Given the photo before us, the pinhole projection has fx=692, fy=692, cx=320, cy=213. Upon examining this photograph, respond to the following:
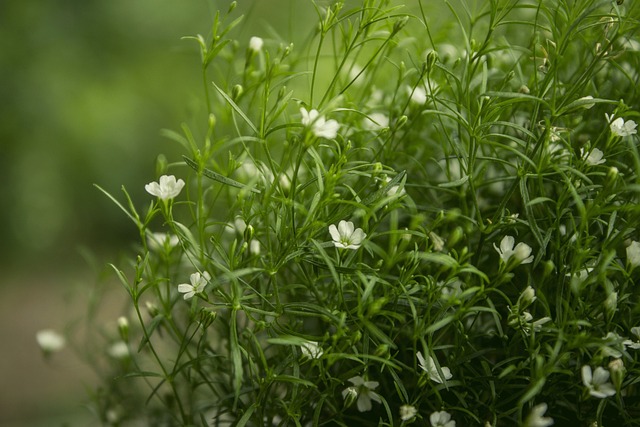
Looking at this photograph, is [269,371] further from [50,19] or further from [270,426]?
[50,19]

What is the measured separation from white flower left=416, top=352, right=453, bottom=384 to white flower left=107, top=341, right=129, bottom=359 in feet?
1.16

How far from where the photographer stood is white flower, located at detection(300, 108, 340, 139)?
0.49 meters

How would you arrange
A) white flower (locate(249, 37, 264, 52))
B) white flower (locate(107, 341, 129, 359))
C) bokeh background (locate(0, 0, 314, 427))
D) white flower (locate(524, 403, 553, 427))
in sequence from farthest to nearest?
bokeh background (locate(0, 0, 314, 427)), white flower (locate(107, 341, 129, 359)), white flower (locate(249, 37, 264, 52)), white flower (locate(524, 403, 553, 427))

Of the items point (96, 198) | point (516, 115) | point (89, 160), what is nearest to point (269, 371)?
point (516, 115)

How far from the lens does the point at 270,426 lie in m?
0.59

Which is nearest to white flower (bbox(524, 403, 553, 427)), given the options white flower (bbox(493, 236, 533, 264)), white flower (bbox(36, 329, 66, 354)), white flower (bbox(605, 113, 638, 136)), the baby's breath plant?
the baby's breath plant

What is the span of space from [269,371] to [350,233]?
12 cm

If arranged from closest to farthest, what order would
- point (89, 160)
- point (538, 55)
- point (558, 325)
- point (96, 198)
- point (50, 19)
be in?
1. point (558, 325)
2. point (538, 55)
3. point (50, 19)
4. point (89, 160)
5. point (96, 198)

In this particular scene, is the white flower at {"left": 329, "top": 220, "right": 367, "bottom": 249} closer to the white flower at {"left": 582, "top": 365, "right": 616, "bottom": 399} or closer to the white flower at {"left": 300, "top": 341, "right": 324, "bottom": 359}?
the white flower at {"left": 300, "top": 341, "right": 324, "bottom": 359}

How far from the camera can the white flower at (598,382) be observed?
476 millimetres

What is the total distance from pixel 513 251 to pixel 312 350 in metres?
0.17

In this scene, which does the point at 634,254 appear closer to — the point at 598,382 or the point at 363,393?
the point at 598,382

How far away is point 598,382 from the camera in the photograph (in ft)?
1.60

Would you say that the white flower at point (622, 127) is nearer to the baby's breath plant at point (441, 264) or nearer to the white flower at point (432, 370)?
the baby's breath plant at point (441, 264)
